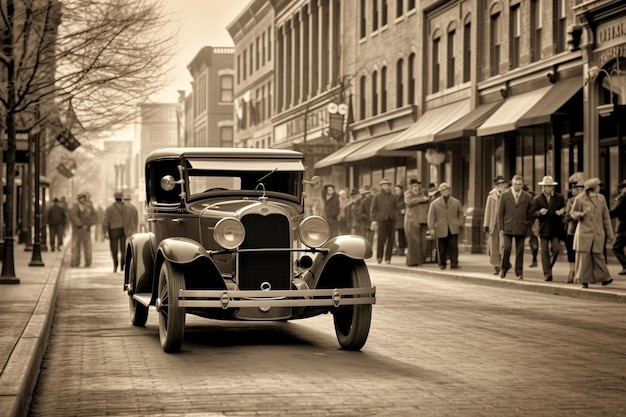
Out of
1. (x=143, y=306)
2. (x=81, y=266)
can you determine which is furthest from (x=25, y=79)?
(x=143, y=306)

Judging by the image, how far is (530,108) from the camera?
1109 inches

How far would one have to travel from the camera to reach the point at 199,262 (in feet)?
35.3

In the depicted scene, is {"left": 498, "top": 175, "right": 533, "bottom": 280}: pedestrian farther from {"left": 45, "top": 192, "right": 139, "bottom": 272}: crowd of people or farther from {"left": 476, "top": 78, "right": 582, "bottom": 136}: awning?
{"left": 45, "top": 192, "right": 139, "bottom": 272}: crowd of people

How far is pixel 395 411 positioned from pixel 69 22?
17.7 meters

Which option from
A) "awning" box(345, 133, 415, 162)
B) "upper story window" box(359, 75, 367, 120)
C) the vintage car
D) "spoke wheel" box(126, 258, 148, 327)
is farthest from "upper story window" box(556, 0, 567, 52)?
"upper story window" box(359, 75, 367, 120)

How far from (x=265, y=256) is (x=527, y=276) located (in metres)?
12.6

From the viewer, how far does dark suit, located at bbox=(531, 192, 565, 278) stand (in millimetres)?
21077

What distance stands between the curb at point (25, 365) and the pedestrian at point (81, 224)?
13.6m

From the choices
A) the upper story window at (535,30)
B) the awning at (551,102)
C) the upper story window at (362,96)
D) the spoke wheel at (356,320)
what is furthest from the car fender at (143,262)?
the upper story window at (362,96)

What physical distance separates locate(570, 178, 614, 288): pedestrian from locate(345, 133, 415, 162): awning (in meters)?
19.3

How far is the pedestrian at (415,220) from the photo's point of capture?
26594 mm

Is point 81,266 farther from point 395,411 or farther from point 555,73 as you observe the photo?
point 395,411

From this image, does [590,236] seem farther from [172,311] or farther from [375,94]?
[375,94]

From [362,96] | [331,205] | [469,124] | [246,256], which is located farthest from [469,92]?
[246,256]
